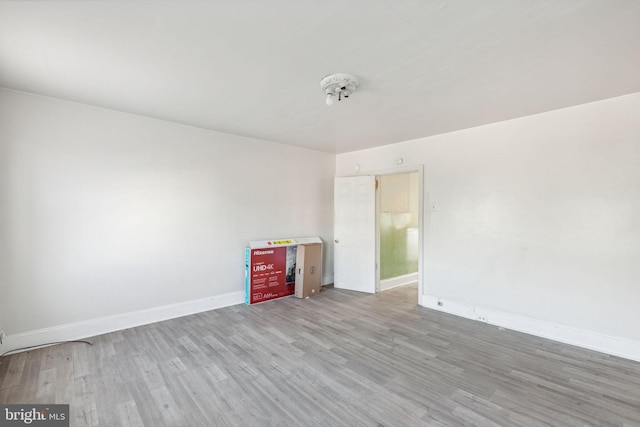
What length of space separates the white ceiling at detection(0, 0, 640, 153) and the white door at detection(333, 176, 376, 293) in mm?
1983

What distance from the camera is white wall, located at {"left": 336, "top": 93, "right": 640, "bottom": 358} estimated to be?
2.72 m

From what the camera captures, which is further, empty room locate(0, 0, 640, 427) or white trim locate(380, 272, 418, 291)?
white trim locate(380, 272, 418, 291)

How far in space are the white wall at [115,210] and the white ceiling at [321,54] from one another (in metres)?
0.40

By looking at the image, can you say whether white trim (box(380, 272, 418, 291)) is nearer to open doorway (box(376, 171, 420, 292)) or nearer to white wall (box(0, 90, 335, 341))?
open doorway (box(376, 171, 420, 292))

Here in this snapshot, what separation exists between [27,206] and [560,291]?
5.68m

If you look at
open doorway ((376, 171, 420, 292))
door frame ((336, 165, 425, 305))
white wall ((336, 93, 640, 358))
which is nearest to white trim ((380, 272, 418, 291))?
open doorway ((376, 171, 420, 292))

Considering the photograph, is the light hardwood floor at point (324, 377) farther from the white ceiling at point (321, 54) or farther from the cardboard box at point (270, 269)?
the white ceiling at point (321, 54)

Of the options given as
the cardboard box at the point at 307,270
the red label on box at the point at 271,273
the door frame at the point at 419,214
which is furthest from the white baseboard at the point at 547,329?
the red label on box at the point at 271,273

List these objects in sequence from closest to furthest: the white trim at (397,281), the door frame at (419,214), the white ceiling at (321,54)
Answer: the white ceiling at (321,54) < the door frame at (419,214) < the white trim at (397,281)

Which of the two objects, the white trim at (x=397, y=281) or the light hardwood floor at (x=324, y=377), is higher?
the white trim at (x=397, y=281)

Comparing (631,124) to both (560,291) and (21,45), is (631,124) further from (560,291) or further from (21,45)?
(21,45)

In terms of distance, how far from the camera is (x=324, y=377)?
238 cm

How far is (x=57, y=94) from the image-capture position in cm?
279

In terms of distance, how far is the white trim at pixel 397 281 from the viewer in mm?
5066
